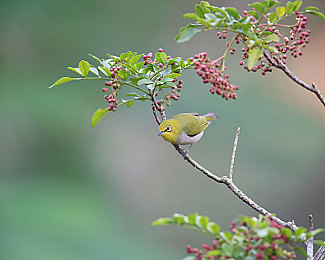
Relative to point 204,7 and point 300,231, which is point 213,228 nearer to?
point 300,231

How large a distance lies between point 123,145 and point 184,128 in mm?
3349

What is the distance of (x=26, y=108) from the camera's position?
5.06 meters

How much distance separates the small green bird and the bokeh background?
2618mm

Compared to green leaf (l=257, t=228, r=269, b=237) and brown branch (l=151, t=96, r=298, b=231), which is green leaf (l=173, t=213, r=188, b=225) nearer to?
green leaf (l=257, t=228, r=269, b=237)

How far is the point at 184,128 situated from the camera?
1.74 meters

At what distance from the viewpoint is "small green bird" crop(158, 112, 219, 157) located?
5.41ft

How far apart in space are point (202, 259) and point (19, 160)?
4559 millimetres

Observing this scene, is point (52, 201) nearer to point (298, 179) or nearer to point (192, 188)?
point (192, 188)

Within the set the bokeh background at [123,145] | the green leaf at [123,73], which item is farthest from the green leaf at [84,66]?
the bokeh background at [123,145]

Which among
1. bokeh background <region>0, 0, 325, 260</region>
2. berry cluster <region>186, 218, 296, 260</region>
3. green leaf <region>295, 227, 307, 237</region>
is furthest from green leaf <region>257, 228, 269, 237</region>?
bokeh background <region>0, 0, 325, 260</region>

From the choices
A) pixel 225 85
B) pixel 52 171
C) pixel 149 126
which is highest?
pixel 149 126

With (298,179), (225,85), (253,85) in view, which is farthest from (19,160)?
(225,85)

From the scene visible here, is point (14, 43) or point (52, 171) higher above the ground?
point (14, 43)

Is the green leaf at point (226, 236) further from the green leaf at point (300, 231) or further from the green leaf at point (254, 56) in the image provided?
the green leaf at point (254, 56)
